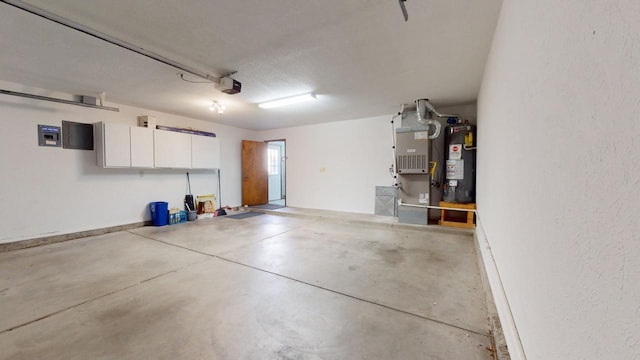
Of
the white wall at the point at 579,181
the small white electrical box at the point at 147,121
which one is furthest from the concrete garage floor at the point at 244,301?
the small white electrical box at the point at 147,121

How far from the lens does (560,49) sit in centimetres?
82

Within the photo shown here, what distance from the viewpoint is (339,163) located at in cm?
664

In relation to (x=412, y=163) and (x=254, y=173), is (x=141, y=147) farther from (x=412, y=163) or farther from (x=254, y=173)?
(x=412, y=163)

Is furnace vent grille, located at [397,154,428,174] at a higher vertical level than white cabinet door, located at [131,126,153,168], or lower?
lower

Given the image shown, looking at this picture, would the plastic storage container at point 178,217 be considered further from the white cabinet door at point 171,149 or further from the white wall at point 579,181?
the white wall at point 579,181

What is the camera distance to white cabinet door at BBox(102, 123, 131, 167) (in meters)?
4.49

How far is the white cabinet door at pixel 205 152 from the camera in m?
6.05

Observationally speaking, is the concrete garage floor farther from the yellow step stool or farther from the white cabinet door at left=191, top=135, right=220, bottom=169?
the white cabinet door at left=191, top=135, right=220, bottom=169

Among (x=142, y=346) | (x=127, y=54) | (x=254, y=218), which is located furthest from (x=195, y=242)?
(x=127, y=54)

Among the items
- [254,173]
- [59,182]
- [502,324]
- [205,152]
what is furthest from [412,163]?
[59,182]

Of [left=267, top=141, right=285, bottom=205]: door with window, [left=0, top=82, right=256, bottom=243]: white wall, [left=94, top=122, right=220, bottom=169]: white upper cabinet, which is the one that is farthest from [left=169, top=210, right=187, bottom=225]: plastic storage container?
[left=267, top=141, right=285, bottom=205]: door with window

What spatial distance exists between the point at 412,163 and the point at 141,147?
5.71m

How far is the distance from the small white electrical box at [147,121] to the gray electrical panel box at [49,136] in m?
1.29

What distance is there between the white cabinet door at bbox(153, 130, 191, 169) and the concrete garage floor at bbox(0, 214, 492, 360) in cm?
207
